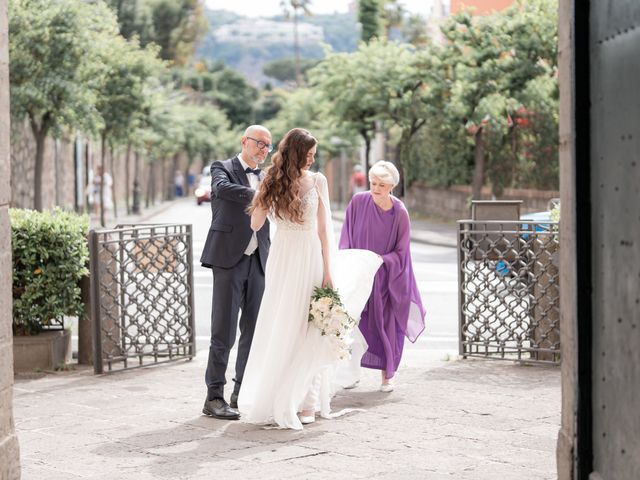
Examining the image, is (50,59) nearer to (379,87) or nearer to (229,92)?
(379,87)

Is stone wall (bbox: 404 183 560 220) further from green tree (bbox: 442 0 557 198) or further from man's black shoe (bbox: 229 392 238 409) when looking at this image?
man's black shoe (bbox: 229 392 238 409)

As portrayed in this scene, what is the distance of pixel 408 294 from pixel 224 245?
5.97ft

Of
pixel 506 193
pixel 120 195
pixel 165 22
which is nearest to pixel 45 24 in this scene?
pixel 506 193

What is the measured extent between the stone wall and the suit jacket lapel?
22.1 meters

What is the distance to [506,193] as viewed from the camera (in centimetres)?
3269

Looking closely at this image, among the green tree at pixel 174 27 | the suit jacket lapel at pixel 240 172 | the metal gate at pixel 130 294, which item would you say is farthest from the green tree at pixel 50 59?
the green tree at pixel 174 27

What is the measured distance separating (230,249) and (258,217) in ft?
1.29

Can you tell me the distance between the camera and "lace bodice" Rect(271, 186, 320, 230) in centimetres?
740

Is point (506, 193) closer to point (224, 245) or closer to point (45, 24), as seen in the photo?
point (45, 24)

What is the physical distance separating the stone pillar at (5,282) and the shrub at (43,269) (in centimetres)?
366

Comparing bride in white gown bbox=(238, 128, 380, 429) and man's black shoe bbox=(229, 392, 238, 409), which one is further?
man's black shoe bbox=(229, 392, 238, 409)

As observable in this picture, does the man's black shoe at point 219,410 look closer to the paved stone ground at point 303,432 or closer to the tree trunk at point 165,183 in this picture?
the paved stone ground at point 303,432

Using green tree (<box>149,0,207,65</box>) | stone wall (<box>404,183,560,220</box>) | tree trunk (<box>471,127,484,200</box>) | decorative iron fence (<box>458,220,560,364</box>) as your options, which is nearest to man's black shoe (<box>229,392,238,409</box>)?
decorative iron fence (<box>458,220,560,364</box>)

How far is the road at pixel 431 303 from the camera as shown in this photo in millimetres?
11039
